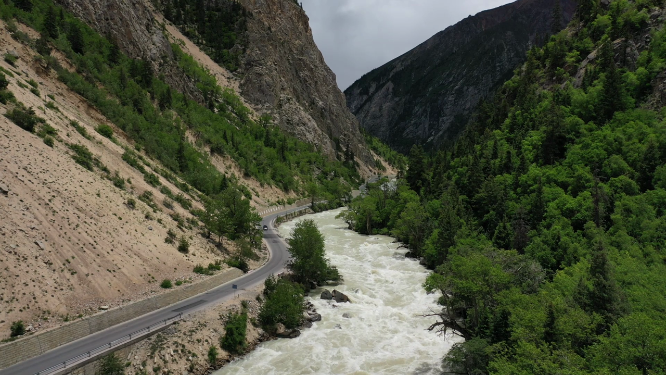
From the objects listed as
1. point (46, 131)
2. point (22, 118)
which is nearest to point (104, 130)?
point (46, 131)

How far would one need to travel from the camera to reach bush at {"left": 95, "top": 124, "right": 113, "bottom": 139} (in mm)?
41656

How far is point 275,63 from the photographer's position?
367 ft

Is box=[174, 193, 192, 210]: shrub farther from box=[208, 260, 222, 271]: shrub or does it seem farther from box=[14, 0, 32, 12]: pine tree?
box=[14, 0, 32, 12]: pine tree

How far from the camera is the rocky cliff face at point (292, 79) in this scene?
107 metres

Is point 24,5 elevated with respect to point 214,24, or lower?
lower

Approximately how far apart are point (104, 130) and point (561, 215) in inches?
1981

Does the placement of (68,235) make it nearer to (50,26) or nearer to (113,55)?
(50,26)

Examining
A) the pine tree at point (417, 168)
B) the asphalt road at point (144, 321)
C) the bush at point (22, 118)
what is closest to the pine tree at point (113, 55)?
the bush at point (22, 118)

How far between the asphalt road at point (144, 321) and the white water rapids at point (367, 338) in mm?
5084

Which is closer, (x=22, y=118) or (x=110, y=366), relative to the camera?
(x=110, y=366)

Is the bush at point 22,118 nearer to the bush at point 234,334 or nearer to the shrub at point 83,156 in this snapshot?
the shrub at point 83,156

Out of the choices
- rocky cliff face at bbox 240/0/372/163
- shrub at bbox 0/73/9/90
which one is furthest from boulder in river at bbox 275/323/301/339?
rocky cliff face at bbox 240/0/372/163

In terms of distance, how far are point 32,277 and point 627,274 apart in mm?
37341

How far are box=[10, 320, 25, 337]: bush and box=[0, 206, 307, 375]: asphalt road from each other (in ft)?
4.81
